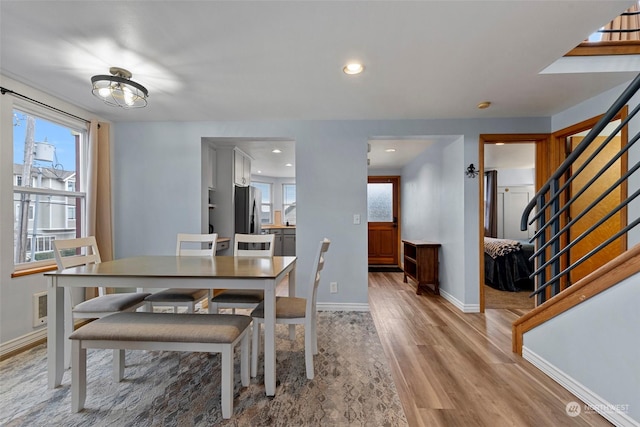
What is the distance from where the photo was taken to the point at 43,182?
2.62 m

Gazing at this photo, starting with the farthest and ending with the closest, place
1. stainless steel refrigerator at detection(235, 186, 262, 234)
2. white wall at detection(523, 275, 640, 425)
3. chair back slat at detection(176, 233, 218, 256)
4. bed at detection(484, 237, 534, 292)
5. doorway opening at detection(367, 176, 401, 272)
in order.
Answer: doorway opening at detection(367, 176, 401, 272) < stainless steel refrigerator at detection(235, 186, 262, 234) < bed at detection(484, 237, 534, 292) < chair back slat at detection(176, 233, 218, 256) < white wall at detection(523, 275, 640, 425)

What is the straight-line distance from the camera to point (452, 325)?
2.80 meters

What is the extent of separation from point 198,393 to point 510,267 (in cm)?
440

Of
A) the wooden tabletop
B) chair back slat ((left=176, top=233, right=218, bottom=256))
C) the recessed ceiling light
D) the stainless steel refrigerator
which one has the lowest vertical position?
the wooden tabletop

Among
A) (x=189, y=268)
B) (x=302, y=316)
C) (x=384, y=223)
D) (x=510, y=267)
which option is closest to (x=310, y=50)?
(x=189, y=268)

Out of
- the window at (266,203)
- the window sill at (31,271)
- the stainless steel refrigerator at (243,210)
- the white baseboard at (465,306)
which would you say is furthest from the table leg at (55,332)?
the window at (266,203)

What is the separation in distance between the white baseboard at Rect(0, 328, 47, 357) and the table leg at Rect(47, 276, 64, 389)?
0.92 metres

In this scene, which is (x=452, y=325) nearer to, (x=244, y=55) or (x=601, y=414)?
(x=601, y=414)

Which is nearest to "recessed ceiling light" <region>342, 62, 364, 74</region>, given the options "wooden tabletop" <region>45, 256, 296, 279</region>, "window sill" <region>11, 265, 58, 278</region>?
"wooden tabletop" <region>45, 256, 296, 279</region>

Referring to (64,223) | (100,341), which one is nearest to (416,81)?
(100,341)

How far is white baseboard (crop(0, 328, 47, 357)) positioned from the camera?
2191 mm

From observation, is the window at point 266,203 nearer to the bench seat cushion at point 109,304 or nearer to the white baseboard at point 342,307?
the white baseboard at point 342,307

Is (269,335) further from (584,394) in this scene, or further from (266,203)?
(266,203)

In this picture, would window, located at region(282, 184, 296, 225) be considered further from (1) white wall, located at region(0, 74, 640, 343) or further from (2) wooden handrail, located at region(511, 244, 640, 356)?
(2) wooden handrail, located at region(511, 244, 640, 356)
